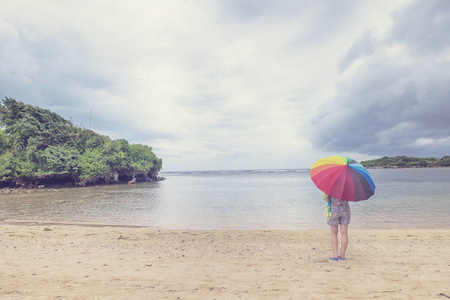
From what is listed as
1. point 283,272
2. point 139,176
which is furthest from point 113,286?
point 139,176

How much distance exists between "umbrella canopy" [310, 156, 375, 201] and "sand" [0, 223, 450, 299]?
1.95 metres

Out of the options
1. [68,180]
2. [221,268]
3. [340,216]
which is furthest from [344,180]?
[68,180]

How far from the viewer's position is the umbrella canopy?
6.20 metres

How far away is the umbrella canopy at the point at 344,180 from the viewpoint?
620cm

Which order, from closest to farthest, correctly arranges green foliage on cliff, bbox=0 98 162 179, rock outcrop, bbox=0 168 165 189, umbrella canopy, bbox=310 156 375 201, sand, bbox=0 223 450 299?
sand, bbox=0 223 450 299 < umbrella canopy, bbox=310 156 375 201 < green foliage on cliff, bbox=0 98 162 179 < rock outcrop, bbox=0 168 165 189

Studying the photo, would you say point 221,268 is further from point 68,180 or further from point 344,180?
point 68,180

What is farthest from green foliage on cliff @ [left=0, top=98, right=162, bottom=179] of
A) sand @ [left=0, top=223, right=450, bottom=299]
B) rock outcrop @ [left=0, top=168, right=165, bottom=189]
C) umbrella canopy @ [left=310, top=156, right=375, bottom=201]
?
umbrella canopy @ [left=310, top=156, right=375, bottom=201]

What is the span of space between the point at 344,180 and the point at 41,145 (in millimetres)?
54645

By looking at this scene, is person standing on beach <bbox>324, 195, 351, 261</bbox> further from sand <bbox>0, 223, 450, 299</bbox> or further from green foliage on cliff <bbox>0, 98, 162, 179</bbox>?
green foliage on cliff <bbox>0, 98, 162, 179</bbox>

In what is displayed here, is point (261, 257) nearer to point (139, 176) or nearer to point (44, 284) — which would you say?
point (44, 284)

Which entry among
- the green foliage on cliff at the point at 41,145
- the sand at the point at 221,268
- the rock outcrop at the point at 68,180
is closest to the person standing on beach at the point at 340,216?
the sand at the point at 221,268

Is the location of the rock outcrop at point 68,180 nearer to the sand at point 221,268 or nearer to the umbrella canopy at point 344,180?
the sand at point 221,268

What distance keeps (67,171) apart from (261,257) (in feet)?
170

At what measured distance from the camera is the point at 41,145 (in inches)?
1801
